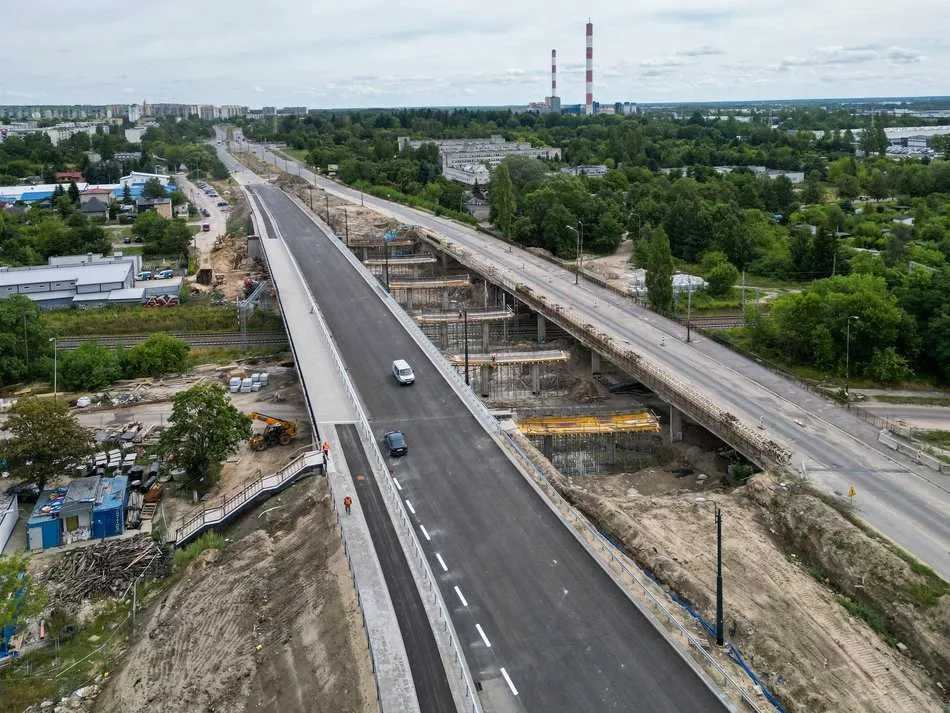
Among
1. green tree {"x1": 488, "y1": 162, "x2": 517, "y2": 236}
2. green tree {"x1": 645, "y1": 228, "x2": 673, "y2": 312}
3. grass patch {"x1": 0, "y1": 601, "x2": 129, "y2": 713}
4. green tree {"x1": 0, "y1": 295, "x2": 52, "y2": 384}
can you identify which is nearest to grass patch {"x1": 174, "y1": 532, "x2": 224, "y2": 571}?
grass patch {"x1": 0, "y1": 601, "x2": 129, "y2": 713}

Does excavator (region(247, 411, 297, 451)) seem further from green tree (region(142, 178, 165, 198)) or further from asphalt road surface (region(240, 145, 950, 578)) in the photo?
green tree (region(142, 178, 165, 198))

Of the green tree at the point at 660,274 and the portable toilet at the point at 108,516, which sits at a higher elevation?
the green tree at the point at 660,274

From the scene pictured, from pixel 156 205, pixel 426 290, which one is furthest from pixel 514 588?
pixel 156 205

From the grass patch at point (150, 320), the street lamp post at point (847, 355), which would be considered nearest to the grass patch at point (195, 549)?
the street lamp post at point (847, 355)

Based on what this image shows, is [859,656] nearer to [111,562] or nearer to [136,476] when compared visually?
[111,562]

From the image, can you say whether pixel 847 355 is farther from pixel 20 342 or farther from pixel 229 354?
pixel 20 342

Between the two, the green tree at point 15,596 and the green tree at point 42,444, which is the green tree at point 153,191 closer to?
the green tree at point 42,444
